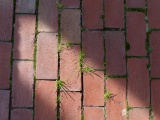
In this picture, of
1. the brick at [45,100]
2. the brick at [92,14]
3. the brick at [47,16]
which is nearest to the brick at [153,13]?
the brick at [92,14]

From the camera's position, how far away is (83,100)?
9.26ft

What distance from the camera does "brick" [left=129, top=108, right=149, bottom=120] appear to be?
2.81 m

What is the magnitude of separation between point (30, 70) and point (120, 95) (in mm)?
769

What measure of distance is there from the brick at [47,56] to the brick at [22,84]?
0.08 meters

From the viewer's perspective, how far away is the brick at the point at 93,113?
9.14 feet

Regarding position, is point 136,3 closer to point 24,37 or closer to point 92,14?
point 92,14

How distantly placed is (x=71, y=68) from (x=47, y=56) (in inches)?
8.8

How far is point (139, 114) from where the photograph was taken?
2820mm

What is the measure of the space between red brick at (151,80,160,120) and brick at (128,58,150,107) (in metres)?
0.05

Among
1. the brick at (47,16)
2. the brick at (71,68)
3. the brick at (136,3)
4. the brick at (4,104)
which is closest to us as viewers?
the brick at (4,104)

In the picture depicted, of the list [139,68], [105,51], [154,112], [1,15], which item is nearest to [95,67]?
[105,51]

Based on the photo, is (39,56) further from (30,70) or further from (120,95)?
(120,95)

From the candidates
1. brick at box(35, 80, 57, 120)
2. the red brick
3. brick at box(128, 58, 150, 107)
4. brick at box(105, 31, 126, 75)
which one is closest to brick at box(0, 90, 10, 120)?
brick at box(35, 80, 57, 120)

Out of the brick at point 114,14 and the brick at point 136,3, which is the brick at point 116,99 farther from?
the brick at point 136,3
